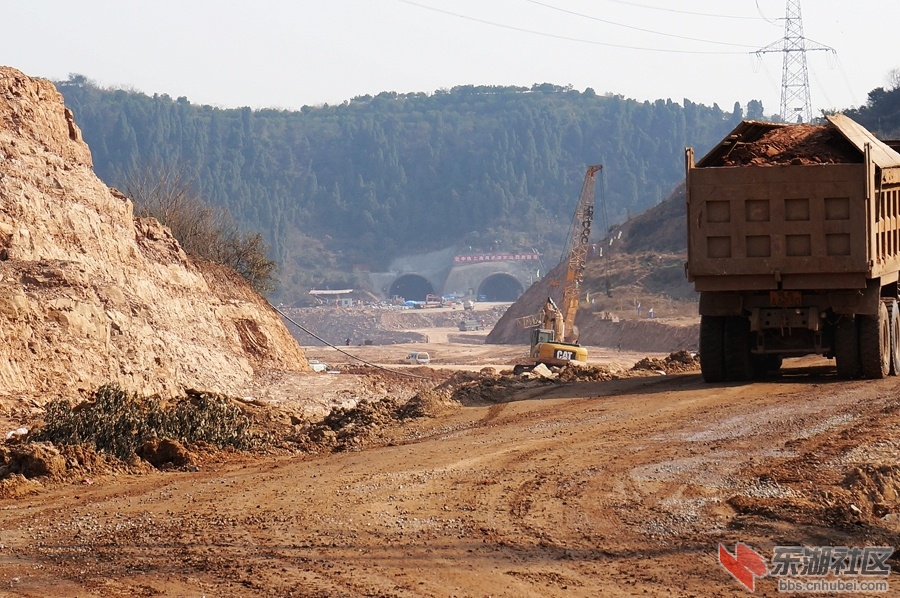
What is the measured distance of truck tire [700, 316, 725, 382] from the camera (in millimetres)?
16953

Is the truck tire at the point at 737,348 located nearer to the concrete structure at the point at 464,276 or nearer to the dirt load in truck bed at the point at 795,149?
the dirt load in truck bed at the point at 795,149

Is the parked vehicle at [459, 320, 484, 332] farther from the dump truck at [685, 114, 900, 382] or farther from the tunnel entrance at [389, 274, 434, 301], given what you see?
the dump truck at [685, 114, 900, 382]

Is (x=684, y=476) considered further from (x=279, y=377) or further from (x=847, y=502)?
(x=279, y=377)

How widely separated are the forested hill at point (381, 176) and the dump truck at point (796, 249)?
415 ft

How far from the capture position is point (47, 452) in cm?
1134

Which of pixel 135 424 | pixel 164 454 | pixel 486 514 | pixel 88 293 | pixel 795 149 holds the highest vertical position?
pixel 795 149

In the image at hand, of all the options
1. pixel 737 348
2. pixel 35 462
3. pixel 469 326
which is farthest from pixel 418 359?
pixel 35 462

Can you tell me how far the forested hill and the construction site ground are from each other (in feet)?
427

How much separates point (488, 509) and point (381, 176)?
175086 millimetres

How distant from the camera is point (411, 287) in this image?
145 metres

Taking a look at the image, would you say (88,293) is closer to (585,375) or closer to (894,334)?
(585,375)

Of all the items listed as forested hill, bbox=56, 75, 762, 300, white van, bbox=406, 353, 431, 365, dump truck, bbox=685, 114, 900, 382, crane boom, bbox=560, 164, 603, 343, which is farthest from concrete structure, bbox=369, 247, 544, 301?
dump truck, bbox=685, 114, 900, 382

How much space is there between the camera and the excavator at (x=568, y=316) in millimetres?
43281

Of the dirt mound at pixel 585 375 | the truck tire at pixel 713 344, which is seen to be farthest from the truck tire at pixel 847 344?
the dirt mound at pixel 585 375
